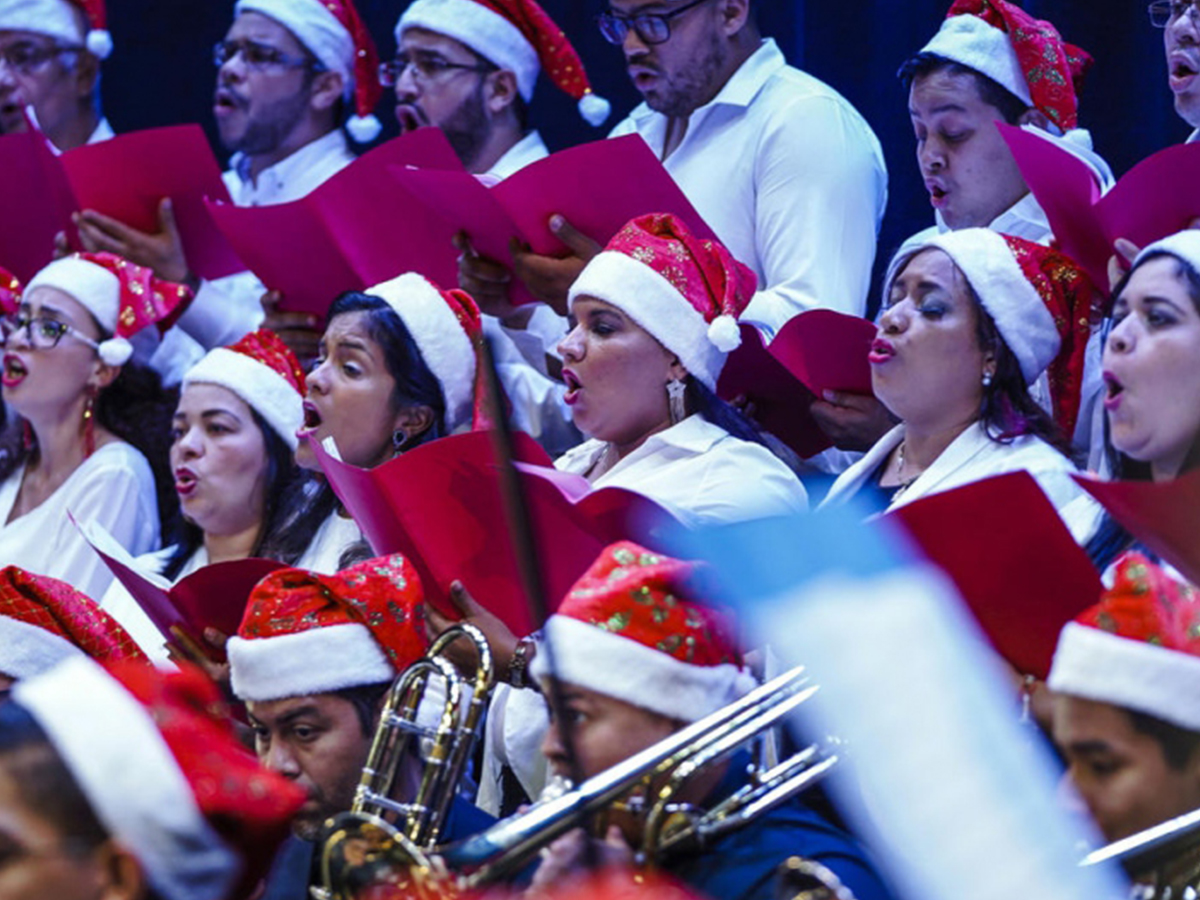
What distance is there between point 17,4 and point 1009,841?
475 cm

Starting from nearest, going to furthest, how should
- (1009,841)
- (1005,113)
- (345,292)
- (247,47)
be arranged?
(1009,841)
(1005,113)
(345,292)
(247,47)

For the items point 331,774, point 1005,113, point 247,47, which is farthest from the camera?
point 247,47

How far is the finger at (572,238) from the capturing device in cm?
399

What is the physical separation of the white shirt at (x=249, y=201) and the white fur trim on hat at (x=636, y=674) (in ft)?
8.31

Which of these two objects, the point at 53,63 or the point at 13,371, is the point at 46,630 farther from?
the point at 53,63

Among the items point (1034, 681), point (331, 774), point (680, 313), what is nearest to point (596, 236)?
point (680, 313)

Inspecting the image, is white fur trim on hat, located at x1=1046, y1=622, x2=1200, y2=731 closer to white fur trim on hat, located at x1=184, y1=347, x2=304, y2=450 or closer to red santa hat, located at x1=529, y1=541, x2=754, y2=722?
red santa hat, located at x1=529, y1=541, x2=754, y2=722

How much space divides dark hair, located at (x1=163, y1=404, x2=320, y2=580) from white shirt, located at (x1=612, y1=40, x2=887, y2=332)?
1.02 m

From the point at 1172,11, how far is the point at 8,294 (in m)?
2.82

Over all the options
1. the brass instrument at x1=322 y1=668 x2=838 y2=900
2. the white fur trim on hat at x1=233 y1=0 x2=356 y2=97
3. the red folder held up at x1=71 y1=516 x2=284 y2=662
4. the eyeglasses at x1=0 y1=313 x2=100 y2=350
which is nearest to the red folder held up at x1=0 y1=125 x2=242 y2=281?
the eyeglasses at x1=0 y1=313 x2=100 y2=350

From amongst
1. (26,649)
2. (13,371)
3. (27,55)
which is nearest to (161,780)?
(26,649)

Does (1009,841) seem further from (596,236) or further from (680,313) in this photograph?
(596,236)

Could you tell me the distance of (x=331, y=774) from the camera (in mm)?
3234

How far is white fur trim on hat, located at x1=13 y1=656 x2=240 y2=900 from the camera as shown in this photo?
1921 mm
